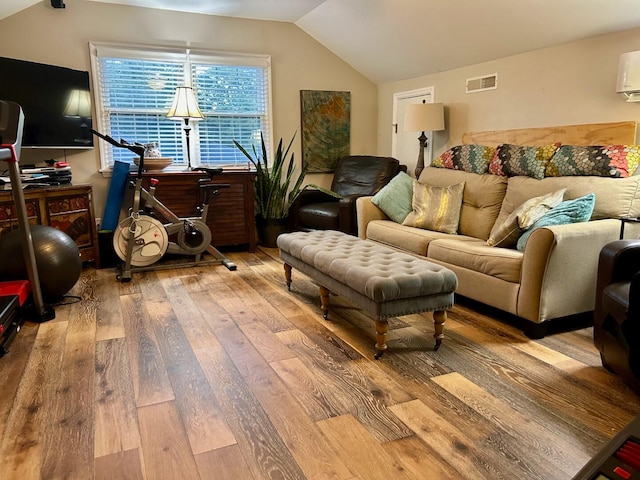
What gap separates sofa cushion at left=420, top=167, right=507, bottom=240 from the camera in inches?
142

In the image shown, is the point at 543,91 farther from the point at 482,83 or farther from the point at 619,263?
the point at 619,263

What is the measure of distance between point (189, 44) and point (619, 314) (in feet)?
14.9

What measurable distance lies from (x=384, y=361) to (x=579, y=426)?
915mm

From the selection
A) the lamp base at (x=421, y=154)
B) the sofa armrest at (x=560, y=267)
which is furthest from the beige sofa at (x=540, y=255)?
the lamp base at (x=421, y=154)

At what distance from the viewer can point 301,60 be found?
540 cm

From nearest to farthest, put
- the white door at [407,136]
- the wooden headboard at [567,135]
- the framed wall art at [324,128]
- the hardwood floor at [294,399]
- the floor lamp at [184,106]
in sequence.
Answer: the hardwood floor at [294,399] → the wooden headboard at [567,135] → the floor lamp at [184,106] → the white door at [407,136] → the framed wall art at [324,128]

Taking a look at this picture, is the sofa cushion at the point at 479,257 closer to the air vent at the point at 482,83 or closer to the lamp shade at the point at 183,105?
the air vent at the point at 482,83

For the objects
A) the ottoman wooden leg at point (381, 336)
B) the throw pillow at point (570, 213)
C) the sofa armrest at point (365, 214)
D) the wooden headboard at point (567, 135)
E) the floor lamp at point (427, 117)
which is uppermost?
the floor lamp at point (427, 117)

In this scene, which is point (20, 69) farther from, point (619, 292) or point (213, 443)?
point (619, 292)

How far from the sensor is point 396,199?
4.18m

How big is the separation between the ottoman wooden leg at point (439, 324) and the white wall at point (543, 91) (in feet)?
6.33

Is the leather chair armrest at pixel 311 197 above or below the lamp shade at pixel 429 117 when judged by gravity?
below

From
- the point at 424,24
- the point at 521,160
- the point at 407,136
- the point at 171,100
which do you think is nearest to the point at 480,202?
the point at 521,160

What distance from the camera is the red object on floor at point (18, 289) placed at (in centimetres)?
286
